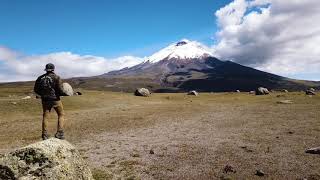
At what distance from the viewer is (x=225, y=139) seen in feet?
94.4

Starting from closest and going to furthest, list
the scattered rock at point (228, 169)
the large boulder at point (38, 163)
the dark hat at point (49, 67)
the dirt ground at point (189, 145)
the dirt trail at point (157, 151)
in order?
1. the large boulder at point (38, 163)
2. the scattered rock at point (228, 169)
3. the dirt ground at point (189, 145)
4. the dirt trail at point (157, 151)
5. the dark hat at point (49, 67)

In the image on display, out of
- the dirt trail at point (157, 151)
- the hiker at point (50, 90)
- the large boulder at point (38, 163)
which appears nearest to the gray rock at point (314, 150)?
the dirt trail at point (157, 151)

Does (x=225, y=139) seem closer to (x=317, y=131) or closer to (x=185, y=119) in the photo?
(x=317, y=131)

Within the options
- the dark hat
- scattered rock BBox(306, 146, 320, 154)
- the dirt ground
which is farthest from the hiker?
scattered rock BBox(306, 146, 320, 154)

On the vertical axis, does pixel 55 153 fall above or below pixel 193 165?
above

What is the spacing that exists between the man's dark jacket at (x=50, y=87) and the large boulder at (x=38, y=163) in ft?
30.5

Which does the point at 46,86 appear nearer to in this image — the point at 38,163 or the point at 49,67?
the point at 49,67

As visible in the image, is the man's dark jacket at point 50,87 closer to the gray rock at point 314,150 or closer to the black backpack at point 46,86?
the black backpack at point 46,86

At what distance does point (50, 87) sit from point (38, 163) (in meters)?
9.90

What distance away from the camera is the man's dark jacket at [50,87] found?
76.0 feet

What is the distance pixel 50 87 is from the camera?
76.1 ft

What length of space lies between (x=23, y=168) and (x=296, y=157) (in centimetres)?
1462

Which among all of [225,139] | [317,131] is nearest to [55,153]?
[225,139]

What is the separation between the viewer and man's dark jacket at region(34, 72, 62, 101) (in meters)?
23.2
